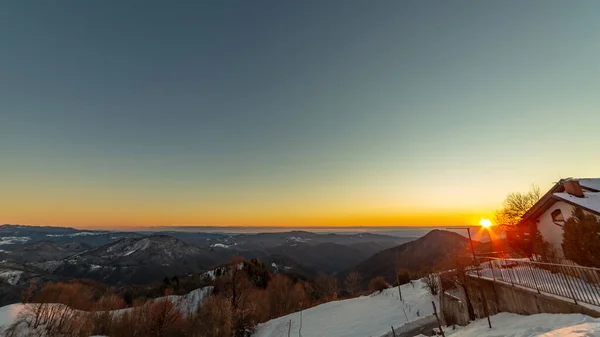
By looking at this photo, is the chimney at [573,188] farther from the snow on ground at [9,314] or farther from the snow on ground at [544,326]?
the snow on ground at [9,314]

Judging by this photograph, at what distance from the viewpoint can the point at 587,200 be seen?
19922 millimetres

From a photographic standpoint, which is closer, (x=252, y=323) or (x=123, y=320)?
(x=252, y=323)

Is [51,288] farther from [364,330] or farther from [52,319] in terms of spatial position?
[364,330]

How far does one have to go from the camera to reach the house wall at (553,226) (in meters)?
21.5

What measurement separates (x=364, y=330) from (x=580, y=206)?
24.0 meters

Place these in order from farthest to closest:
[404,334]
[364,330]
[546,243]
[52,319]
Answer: [52,319] → [364,330] → [404,334] → [546,243]

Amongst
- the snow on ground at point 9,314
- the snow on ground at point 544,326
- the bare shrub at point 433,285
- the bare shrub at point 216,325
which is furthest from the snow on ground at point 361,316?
the snow on ground at point 9,314

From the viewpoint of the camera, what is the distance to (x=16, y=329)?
1442 inches

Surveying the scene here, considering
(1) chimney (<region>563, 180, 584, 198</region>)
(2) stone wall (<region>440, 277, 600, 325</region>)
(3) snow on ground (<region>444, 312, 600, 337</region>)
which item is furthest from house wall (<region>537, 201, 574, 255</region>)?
(3) snow on ground (<region>444, 312, 600, 337</region>)

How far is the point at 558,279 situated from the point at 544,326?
521 cm

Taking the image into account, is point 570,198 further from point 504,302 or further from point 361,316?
point 361,316

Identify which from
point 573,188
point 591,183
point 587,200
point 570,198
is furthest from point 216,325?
point 591,183

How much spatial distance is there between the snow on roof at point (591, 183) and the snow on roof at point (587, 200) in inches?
83.3

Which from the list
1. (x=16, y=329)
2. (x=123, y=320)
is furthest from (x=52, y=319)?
(x=123, y=320)
